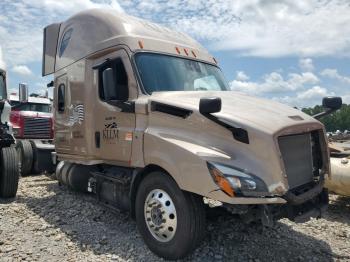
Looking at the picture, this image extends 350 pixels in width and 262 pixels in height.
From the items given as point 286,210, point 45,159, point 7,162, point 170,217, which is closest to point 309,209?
point 286,210

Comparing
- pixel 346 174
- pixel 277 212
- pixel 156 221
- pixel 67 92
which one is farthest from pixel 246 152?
pixel 67 92

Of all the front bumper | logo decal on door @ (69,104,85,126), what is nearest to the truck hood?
the front bumper

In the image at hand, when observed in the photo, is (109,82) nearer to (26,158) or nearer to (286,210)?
(286,210)

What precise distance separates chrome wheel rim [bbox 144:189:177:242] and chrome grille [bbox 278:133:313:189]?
55.2 inches

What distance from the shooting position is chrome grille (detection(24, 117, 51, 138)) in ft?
49.3

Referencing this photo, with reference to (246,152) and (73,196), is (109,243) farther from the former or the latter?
(73,196)

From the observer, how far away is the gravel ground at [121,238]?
5121 mm

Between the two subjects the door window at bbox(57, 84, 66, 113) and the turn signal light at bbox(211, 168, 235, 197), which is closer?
the turn signal light at bbox(211, 168, 235, 197)

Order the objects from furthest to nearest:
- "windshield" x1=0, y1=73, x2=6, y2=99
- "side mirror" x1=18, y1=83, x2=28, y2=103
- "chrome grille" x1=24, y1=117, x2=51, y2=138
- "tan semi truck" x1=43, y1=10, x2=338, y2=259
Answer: "chrome grille" x1=24, y1=117, x2=51, y2=138 < "side mirror" x1=18, y1=83, x2=28, y2=103 < "windshield" x1=0, y1=73, x2=6, y2=99 < "tan semi truck" x1=43, y1=10, x2=338, y2=259

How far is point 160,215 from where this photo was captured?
16.2 feet

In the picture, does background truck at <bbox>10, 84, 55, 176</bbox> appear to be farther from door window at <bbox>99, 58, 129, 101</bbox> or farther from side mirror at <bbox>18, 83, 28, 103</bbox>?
door window at <bbox>99, 58, 129, 101</bbox>

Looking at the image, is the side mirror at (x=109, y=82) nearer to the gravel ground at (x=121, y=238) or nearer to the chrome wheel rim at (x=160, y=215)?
the chrome wheel rim at (x=160, y=215)

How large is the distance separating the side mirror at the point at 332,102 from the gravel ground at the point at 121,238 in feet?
6.30

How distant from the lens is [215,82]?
6.58m
